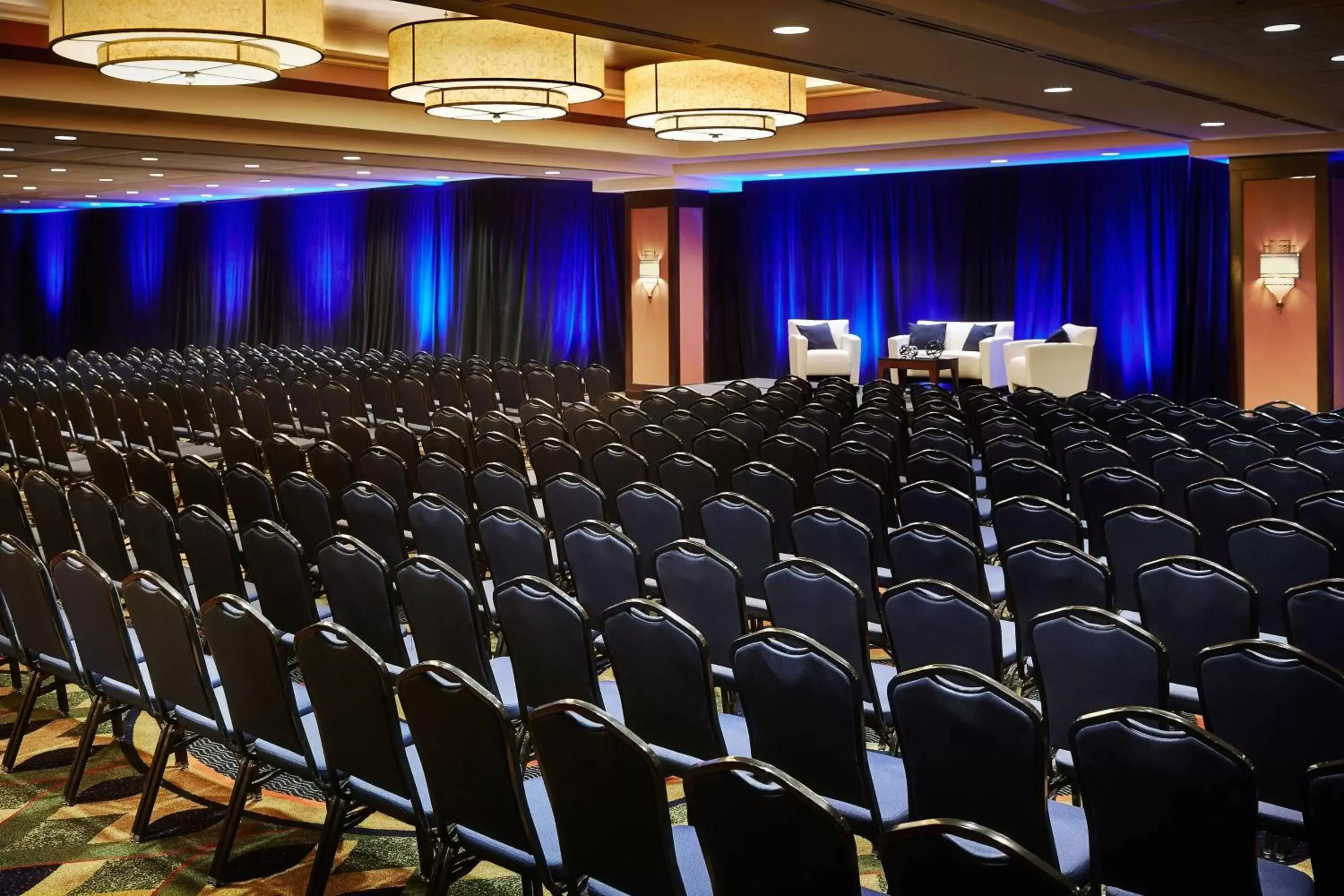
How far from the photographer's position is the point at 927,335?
58.9ft

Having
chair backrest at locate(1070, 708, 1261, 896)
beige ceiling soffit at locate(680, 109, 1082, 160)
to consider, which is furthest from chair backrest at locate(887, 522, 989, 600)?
beige ceiling soffit at locate(680, 109, 1082, 160)

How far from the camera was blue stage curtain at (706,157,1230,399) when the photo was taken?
16656 millimetres

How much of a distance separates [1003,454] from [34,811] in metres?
5.64

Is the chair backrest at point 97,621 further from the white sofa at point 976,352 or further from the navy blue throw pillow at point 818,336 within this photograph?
the navy blue throw pillow at point 818,336

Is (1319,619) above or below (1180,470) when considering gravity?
below

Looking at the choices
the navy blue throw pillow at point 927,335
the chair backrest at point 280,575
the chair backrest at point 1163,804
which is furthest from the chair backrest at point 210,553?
the navy blue throw pillow at point 927,335

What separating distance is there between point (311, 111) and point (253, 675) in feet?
30.1

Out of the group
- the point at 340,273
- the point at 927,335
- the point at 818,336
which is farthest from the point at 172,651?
the point at 340,273

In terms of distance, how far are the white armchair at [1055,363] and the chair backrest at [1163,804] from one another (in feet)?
43.6

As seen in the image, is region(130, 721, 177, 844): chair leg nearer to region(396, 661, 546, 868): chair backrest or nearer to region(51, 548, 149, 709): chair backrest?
region(51, 548, 149, 709): chair backrest

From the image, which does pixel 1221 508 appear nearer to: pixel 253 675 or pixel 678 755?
pixel 678 755

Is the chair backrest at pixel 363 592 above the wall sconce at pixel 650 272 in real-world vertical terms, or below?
below

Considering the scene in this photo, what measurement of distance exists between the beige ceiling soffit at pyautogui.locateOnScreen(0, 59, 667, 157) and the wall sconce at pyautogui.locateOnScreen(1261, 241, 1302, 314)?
701 cm

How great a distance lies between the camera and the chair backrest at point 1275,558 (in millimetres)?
4926
